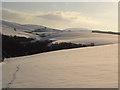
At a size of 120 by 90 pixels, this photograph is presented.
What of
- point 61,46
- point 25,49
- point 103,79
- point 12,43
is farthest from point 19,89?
point 12,43

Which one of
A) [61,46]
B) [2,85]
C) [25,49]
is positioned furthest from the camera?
[25,49]

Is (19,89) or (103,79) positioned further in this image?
(103,79)

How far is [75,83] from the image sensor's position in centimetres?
400

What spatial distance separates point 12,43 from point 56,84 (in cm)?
2551

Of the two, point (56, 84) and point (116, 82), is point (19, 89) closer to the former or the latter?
point (56, 84)

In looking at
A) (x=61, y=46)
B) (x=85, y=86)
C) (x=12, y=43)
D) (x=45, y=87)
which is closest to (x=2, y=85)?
(x=45, y=87)

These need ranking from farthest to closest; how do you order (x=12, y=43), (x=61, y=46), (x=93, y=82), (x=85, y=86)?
(x=12, y=43) → (x=61, y=46) → (x=93, y=82) → (x=85, y=86)

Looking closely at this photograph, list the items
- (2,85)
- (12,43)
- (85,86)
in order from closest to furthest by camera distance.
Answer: (85,86), (2,85), (12,43)

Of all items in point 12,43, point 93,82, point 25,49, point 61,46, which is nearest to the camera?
point 93,82

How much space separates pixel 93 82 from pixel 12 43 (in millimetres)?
25743

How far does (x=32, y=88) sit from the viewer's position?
379cm

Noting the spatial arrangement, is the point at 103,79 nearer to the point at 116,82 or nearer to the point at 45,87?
the point at 116,82

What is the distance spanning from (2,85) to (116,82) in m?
2.19

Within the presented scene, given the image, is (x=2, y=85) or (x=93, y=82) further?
(x=2, y=85)
